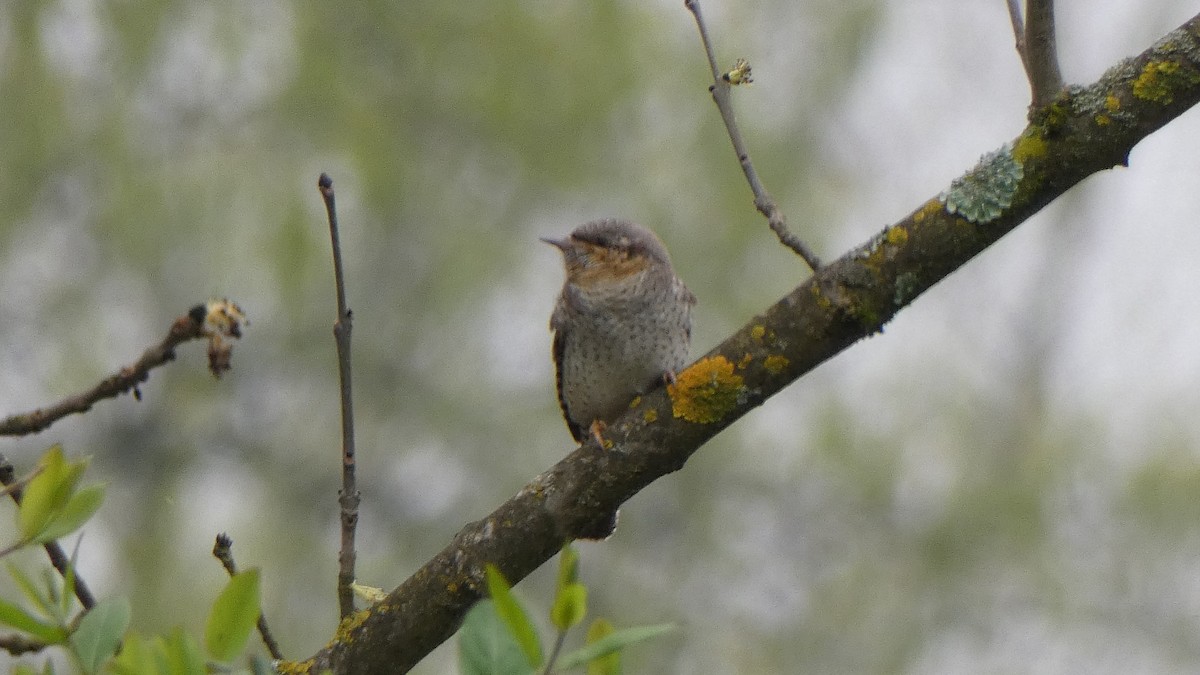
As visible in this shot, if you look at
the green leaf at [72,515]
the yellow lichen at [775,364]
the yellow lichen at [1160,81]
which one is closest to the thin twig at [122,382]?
the green leaf at [72,515]

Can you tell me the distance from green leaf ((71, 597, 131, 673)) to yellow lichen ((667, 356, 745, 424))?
1047 mm

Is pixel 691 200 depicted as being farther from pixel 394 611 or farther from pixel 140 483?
pixel 394 611

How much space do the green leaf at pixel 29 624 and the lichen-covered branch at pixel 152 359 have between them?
622 millimetres


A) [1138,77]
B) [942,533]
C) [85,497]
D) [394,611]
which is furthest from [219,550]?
[942,533]

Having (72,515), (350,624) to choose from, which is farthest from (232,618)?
(350,624)

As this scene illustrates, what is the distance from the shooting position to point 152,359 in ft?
5.19

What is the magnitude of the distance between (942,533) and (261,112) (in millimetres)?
4958

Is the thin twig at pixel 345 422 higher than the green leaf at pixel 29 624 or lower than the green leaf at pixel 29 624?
higher

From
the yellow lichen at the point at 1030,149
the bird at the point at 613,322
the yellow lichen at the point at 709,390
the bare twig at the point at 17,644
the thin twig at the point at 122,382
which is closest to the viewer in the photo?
the bare twig at the point at 17,644

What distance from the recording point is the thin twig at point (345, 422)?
1715 millimetres

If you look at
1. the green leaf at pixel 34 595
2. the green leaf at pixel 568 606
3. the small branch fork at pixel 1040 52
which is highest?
the small branch fork at pixel 1040 52

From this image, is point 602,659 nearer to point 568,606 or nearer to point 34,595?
point 568,606

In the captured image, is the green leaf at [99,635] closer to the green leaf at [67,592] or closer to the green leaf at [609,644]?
the green leaf at [67,592]

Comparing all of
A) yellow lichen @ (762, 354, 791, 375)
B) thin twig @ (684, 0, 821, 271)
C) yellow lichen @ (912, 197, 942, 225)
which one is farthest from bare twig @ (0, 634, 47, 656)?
yellow lichen @ (912, 197, 942, 225)
